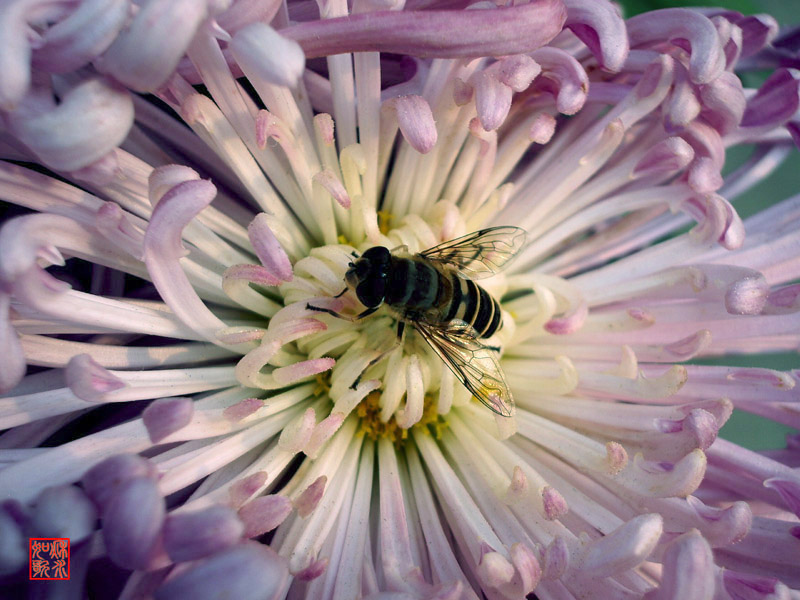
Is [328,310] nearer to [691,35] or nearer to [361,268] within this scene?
[361,268]

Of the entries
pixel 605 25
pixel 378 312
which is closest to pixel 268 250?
pixel 378 312

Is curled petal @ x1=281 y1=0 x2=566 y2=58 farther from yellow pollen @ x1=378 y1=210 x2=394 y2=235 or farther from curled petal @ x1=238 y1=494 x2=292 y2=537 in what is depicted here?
curled petal @ x1=238 y1=494 x2=292 y2=537

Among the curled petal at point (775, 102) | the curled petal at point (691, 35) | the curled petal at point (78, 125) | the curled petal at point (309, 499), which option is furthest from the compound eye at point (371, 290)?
the curled petal at point (775, 102)

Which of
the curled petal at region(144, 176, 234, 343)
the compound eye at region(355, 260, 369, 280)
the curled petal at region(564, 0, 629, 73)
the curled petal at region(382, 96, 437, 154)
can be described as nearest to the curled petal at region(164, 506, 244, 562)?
the curled petal at region(144, 176, 234, 343)

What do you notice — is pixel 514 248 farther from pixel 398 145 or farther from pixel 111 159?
pixel 111 159

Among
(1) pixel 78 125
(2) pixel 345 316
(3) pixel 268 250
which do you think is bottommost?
(2) pixel 345 316

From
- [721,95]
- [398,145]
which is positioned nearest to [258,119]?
[398,145]
